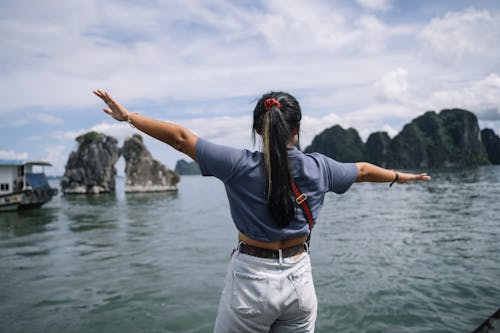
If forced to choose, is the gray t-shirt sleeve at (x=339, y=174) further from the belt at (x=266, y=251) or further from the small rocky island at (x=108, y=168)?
the small rocky island at (x=108, y=168)

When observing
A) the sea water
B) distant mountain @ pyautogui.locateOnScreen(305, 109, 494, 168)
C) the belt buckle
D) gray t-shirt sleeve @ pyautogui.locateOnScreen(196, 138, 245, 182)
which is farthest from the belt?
distant mountain @ pyautogui.locateOnScreen(305, 109, 494, 168)

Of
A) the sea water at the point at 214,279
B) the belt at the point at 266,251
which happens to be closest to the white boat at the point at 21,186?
the sea water at the point at 214,279

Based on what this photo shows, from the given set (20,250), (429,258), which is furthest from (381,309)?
(20,250)

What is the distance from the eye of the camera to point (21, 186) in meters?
36.9

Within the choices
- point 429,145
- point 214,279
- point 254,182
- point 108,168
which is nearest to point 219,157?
point 254,182

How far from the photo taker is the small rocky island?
233 feet

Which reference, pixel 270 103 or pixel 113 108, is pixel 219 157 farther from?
pixel 113 108

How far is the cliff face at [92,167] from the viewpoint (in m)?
75.0

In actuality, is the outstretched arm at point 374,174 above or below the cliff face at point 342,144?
below

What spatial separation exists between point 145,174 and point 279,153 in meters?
72.2

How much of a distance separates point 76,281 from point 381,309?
736cm

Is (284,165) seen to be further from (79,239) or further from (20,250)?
(79,239)

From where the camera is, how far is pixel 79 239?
16.8 metres

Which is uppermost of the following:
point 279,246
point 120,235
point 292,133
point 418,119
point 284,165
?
point 418,119
